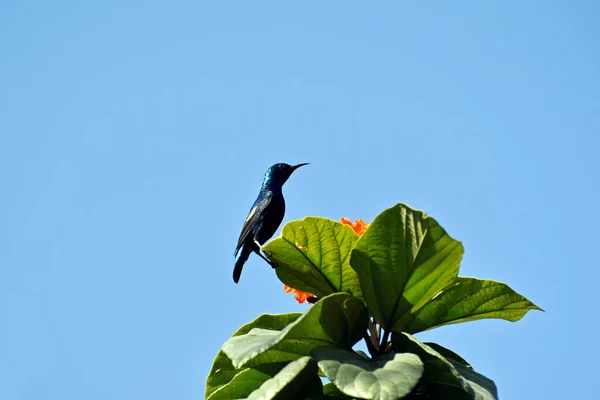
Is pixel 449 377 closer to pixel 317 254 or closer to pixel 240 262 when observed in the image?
pixel 317 254

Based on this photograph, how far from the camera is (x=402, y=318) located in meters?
2.77

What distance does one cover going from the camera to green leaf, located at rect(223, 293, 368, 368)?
2455mm

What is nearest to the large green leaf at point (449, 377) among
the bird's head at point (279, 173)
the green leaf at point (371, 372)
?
the green leaf at point (371, 372)

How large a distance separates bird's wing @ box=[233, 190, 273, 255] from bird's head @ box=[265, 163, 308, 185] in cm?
20

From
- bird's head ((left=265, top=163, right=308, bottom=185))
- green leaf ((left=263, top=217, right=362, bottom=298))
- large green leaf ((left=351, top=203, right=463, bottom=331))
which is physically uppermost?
bird's head ((left=265, top=163, right=308, bottom=185))

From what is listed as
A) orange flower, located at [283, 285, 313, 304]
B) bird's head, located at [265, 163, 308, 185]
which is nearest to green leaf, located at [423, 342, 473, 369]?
orange flower, located at [283, 285, 313, 304]

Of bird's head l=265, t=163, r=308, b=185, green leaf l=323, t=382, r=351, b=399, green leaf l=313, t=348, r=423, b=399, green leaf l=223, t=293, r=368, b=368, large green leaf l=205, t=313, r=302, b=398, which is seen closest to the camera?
green leaf l=313, t=348, r=423, b=399

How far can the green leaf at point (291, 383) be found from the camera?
231 centimetres

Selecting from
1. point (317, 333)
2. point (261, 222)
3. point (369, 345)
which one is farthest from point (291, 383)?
point (261, 222)

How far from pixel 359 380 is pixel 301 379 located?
29 cm

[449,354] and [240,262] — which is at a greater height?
[240,262]

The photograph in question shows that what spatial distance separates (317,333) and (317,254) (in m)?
0.34

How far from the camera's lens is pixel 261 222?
4668 millimetres

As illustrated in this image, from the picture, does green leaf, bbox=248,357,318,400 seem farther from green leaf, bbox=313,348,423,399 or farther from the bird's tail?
the bird's tail
